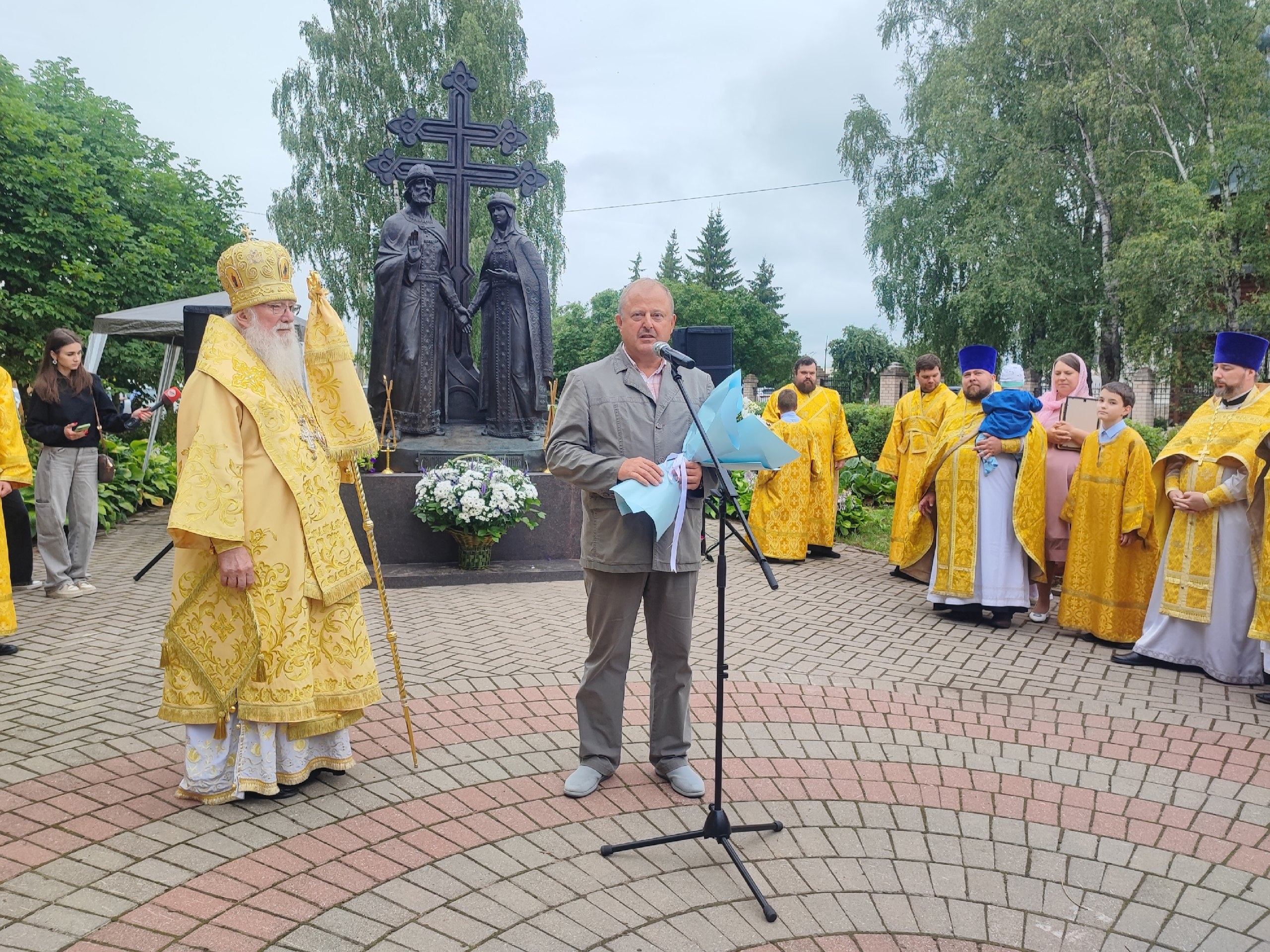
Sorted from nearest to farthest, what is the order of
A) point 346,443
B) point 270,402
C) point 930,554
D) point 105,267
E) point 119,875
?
point 119,875, point 270,402, point 346,443, point 930,554, point 105,267

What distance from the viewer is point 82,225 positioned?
19.8m

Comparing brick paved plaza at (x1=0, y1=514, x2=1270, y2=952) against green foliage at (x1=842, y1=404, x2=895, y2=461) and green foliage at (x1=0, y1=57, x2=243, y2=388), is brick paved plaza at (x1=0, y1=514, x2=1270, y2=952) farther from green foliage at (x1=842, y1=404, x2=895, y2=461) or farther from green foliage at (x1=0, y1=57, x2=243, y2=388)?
green foliage at (x1=0, y1=57, x2=243, y2=388)

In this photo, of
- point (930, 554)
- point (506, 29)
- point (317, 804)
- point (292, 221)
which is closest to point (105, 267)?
point (292, 221)

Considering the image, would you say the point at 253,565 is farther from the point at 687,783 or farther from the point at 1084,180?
the point at 1084,180

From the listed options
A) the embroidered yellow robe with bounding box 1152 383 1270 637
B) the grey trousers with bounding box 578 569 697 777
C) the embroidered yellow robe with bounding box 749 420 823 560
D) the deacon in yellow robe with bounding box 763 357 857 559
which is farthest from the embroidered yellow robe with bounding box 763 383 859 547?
the grey trousers with bounding box 578 569 697 777

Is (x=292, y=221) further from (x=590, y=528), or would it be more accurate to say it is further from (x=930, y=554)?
(x=590, y=528)

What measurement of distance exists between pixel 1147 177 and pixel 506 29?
15414 mm

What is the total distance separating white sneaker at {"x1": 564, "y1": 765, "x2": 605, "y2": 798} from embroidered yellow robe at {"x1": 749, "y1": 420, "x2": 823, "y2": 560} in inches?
240

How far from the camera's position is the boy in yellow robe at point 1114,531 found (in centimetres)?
661

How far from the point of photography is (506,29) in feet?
81.1

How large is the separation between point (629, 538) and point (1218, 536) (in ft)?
13.8

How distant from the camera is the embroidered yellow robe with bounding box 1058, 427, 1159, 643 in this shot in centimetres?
661

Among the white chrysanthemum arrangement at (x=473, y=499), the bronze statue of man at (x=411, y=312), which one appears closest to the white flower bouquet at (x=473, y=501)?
the white chrysanthemum arrangement at (x=473, y=499)

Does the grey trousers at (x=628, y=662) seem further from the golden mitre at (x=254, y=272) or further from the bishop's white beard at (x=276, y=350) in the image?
the golden mitre at (x=254, y=272)
